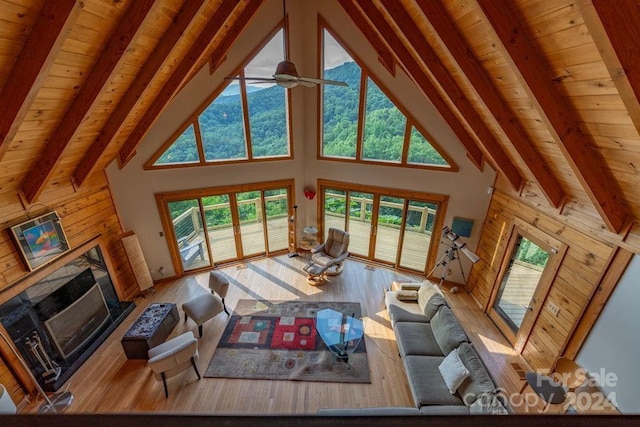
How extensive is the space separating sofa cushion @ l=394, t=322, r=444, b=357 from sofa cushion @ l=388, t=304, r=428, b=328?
0.09 metres

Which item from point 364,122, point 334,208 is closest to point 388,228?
point 334,208

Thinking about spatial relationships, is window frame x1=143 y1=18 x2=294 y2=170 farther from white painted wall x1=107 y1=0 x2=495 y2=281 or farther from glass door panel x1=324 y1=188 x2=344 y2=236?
glass door panel x1=324 y1=188 x2=344 y2=236

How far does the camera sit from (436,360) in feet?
12.9

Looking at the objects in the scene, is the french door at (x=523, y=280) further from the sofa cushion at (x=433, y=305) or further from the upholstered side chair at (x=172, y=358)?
the upholstered side chair at (x=172, y=358)

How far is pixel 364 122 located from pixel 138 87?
4156 millimetres

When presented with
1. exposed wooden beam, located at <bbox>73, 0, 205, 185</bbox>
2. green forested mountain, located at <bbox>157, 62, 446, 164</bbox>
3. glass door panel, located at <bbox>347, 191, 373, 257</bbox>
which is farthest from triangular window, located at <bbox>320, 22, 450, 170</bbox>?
exposed wooden beam, located at <bbox>73, 0, 205, 185</bbox>

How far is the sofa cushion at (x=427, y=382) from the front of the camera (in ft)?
11.2

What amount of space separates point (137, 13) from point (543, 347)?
6471mm

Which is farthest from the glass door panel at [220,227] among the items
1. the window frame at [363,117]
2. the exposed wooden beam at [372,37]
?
the exposed wooden beam at [372,37]

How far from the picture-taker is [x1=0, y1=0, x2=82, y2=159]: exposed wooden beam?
7.23 ft

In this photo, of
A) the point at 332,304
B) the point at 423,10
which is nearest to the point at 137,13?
the point at 423,10

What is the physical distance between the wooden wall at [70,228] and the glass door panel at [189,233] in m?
1.02

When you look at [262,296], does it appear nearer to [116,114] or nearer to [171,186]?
[171,186]

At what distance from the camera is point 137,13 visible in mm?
2746
